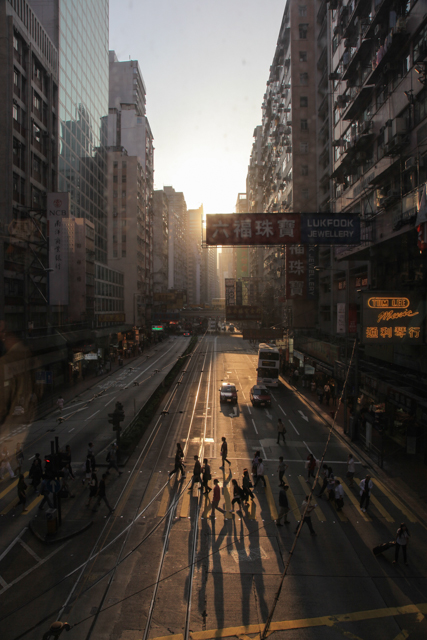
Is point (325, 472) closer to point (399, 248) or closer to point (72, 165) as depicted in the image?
point (399, 248)

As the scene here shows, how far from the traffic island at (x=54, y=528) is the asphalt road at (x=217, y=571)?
10.2 inches

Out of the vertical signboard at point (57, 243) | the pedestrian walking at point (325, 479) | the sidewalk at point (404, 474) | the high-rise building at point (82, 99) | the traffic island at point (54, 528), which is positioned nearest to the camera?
the traffic island at point (54, 528)

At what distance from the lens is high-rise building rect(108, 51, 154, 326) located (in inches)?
3108

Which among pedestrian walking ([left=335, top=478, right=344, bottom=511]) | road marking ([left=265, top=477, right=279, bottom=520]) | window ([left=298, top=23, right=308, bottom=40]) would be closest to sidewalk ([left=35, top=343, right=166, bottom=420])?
road marking ([left=265, top=477, right=279, bottom=520])

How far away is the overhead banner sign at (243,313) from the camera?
43.8 metres

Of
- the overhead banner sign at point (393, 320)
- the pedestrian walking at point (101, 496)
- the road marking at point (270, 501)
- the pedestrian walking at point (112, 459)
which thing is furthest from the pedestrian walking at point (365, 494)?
the pedestrian walking at point (112, 459)

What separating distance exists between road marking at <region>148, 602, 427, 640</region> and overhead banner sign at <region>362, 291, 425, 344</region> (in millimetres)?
10040

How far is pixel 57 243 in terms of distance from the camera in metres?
32.8

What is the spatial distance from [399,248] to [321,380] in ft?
55.7

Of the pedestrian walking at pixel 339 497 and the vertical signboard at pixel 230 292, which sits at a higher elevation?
the vertical signboard at pixel 230 292

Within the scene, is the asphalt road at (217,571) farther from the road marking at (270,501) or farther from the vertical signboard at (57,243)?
the vertical signboard at (57,243)

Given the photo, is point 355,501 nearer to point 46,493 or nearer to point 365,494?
point 365,494

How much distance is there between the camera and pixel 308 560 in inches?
419

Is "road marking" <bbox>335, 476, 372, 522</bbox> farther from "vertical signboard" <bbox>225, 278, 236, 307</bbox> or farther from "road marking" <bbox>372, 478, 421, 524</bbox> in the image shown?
"vertical signboard" <bbox>225, 278, 236, 307</bbox>
